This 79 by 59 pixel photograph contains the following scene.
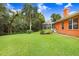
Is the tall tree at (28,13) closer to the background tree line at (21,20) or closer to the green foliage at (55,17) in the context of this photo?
the background tree line at (21,20)

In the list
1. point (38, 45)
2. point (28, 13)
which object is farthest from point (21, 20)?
point (38, 45)

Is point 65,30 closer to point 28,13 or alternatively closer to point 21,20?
point 28,13

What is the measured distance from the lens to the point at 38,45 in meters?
4.79

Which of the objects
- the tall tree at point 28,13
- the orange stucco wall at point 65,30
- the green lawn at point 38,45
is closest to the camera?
the green lawn at point 38,45

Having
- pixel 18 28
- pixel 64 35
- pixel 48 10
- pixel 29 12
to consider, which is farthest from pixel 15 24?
pixel 64 35

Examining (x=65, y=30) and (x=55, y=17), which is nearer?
(x=55, y=17)

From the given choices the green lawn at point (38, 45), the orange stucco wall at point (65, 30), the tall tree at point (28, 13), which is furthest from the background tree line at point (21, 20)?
the orange stucco wall at point (65, 30)

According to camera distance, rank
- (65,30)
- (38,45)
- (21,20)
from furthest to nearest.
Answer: (65,30), (21,20), (38,45)

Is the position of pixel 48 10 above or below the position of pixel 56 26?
above

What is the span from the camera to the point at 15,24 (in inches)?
196

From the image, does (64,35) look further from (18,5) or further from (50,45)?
(18,5)

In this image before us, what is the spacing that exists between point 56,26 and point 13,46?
1.28 m

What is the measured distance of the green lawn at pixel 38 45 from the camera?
4594 mm

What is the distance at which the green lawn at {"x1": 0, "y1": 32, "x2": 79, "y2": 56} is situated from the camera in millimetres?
4594
